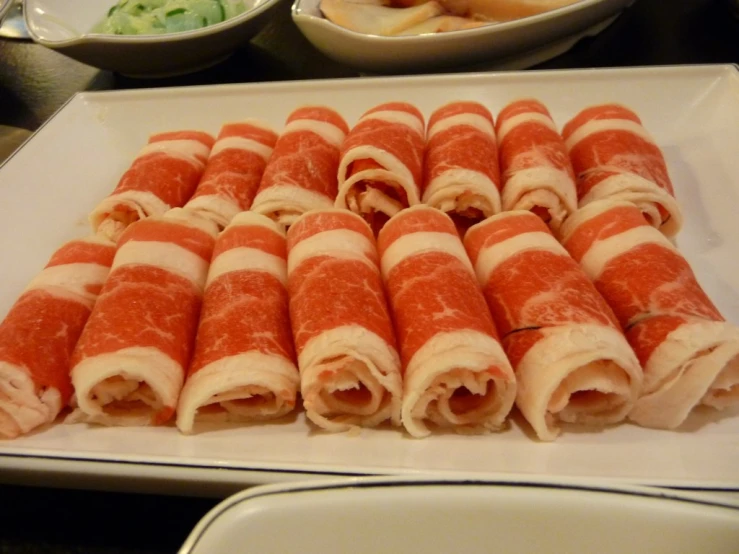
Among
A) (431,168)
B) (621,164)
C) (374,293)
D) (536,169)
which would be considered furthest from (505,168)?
(374,293)

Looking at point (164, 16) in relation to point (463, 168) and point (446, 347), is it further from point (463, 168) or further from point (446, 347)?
point (446, 347)

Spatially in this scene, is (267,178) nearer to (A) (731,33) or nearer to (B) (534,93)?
(B) (534,93)

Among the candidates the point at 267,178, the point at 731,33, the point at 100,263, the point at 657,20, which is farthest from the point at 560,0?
the point at 100,263

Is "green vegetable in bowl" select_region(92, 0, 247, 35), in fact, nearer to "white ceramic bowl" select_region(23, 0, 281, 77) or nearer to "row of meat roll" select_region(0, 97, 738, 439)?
"white ceramic bowl" select_region(23, 0, 281, 77)

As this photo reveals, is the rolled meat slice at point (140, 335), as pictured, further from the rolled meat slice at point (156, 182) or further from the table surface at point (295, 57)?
the table surface at point (295, 57)

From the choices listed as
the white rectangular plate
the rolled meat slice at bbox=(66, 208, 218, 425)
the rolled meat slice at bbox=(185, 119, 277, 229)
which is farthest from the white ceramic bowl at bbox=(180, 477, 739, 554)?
the rolled meat slice at bbox=(185, 119, 277, 229)

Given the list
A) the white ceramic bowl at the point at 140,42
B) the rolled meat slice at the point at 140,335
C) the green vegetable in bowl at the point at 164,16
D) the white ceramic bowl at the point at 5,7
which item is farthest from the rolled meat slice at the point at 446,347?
the white ceramic bowl at the point at 5,7
